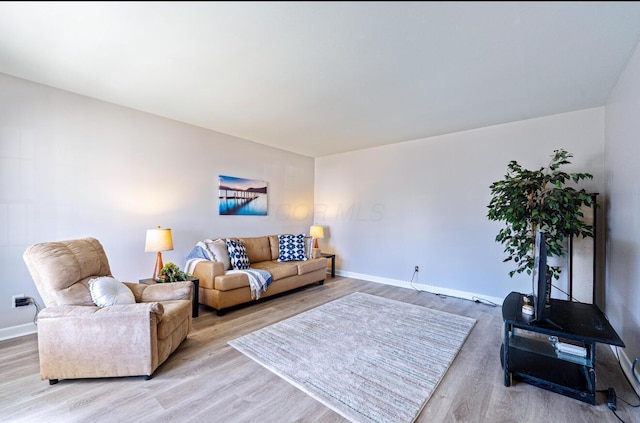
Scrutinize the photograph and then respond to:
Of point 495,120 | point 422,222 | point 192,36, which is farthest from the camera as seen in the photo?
point 422,222

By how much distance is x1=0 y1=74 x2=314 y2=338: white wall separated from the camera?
8.34 ft

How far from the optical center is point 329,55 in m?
2.10

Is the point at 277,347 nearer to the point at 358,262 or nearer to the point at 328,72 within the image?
the point at 328,72

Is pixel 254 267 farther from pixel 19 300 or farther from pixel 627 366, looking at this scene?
pixel 627 366

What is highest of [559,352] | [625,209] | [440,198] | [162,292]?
[440,198]

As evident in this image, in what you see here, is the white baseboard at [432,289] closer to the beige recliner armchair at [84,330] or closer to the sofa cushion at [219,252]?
the sofa cushion at [219,252]

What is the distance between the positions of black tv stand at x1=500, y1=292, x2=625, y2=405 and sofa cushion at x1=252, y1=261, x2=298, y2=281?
2.63m

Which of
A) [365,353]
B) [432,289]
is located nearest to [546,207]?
[432,289]

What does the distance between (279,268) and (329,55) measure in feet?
9.12

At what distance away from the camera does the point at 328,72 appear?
2354 mm

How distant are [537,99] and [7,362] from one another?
547cm

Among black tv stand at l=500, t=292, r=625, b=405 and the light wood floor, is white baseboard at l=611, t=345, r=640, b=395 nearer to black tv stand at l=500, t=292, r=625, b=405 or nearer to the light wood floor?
the light wood floor

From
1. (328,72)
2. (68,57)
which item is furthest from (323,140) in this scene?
(68,57)

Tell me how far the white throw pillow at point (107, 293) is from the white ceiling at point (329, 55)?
1.82 m
